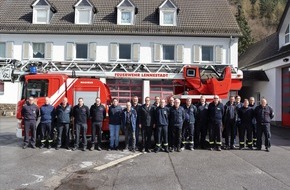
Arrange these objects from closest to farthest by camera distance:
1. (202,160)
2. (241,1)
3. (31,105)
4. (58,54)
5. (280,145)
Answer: (202,160)
(31,105)
(280,145)
(58,54)
(241,1)

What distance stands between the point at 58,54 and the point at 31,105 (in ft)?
53.6

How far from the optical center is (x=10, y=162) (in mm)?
9742

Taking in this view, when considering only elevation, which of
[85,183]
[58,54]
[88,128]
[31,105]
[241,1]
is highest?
[241,1]

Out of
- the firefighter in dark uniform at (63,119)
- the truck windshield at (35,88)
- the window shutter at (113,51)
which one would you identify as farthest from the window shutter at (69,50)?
the firefighter in dark uniform at (63,119)

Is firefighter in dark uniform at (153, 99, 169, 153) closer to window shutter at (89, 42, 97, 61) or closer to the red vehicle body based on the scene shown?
the red vehicle body

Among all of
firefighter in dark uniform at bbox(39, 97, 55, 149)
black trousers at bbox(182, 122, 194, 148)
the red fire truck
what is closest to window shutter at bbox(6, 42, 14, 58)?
the red fire truck

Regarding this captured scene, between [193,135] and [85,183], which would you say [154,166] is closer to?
[85,183]

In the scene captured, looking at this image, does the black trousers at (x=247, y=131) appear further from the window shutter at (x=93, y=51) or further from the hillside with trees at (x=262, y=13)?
the hillside with trees at (x=262, y=13)

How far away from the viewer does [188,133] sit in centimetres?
1227

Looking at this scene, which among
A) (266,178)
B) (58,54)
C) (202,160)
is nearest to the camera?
(266,178)

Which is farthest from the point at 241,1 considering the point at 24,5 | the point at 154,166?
the point at 154,166

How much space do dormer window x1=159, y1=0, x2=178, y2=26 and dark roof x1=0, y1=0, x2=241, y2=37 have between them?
47 cm

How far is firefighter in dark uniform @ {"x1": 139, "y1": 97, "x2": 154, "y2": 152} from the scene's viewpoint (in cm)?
1180

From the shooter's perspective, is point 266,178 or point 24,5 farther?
point 24,5
